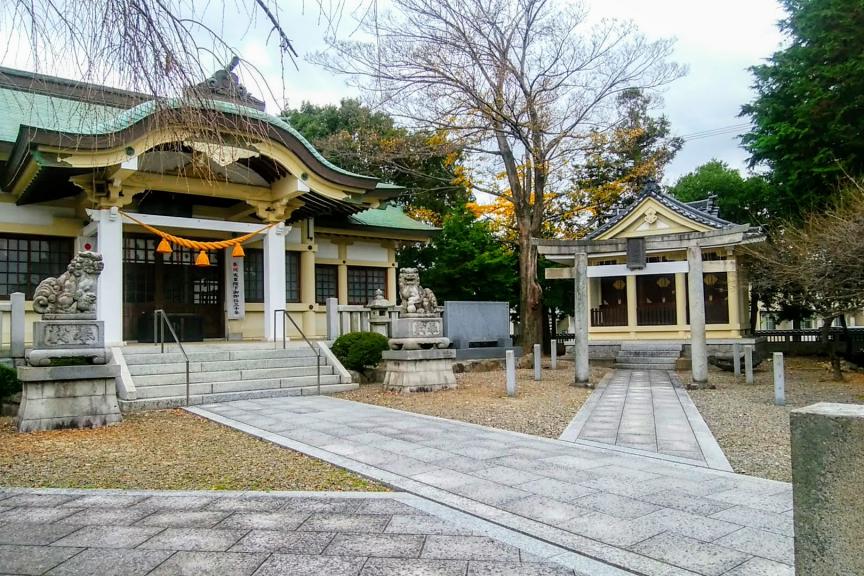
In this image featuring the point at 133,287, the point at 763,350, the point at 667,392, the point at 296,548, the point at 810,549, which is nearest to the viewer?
the point at 810,549

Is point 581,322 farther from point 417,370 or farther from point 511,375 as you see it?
point 417,370

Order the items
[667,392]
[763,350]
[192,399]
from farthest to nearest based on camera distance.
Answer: [763,350], [667,392], [192,399]

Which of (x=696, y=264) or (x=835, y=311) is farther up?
(x=696, y=264)

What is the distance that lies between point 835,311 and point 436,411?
30.2 feet

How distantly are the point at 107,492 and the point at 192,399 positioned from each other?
5.27m

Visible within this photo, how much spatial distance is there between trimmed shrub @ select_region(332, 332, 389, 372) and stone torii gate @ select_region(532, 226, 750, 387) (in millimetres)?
4294

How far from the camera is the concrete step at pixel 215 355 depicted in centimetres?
1116

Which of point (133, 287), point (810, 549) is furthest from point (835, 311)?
point (133, 287)

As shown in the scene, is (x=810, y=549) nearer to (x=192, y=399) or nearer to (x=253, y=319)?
(x=192, y=399)

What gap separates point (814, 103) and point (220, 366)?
1739cm

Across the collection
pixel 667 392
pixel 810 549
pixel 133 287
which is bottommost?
pixel 667 392

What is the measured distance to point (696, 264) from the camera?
1274cm

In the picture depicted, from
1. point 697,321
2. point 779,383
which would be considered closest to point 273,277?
point 697,321

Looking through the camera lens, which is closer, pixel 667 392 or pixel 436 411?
pixel 436 411
